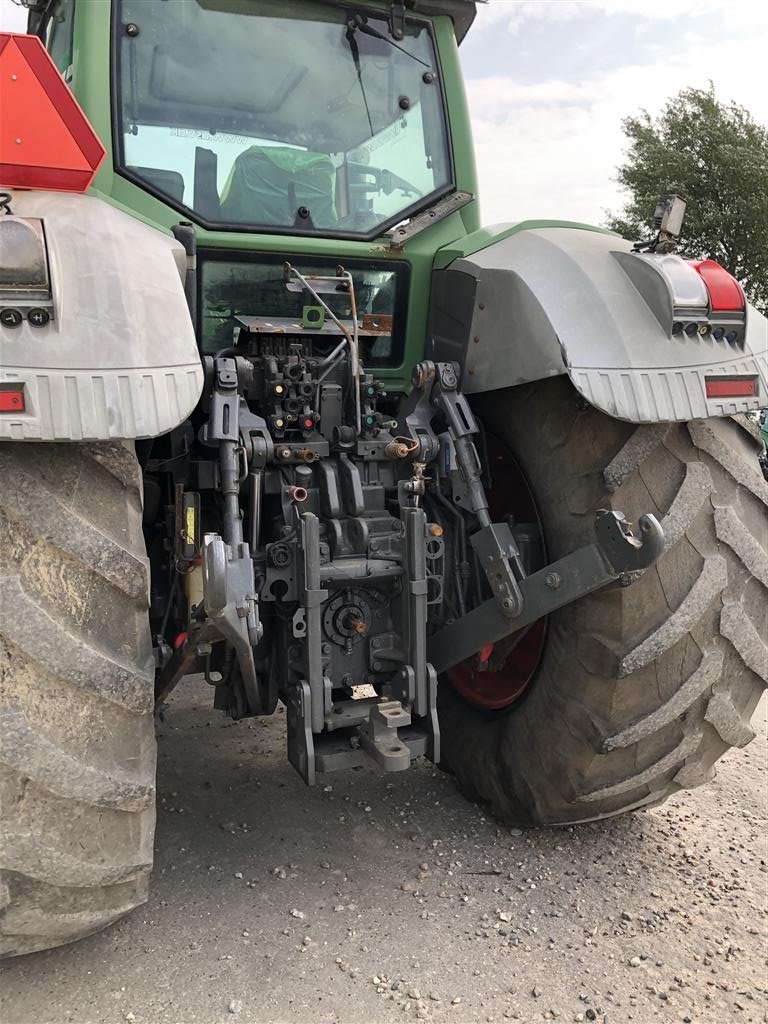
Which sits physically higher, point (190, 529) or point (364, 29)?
point (364, 29)

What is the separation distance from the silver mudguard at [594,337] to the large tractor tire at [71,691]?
1057 mm

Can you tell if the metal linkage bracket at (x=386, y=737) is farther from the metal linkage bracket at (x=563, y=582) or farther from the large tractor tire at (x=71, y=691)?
the large tractor tire at (x=71, y=691)

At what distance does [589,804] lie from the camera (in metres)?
2.54

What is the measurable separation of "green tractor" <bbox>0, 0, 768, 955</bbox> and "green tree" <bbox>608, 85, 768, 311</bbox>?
56.7 ft

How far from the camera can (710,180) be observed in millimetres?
19125

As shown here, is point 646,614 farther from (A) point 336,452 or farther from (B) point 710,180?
(B) point 710,180

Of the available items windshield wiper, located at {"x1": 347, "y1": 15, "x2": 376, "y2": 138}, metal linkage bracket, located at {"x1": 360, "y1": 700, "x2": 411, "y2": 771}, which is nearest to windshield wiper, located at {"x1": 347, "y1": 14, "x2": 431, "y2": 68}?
windshield wiper, located at {"x1": 347, "y1": 15, "x2": 376, "y2": 138}

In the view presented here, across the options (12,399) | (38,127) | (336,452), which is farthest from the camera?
(336,452)

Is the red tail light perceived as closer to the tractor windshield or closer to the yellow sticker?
the tractor windshield

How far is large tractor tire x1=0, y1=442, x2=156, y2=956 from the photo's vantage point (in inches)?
67.4

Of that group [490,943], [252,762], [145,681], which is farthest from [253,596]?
[252,762]

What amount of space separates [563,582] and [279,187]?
1517 millimetres

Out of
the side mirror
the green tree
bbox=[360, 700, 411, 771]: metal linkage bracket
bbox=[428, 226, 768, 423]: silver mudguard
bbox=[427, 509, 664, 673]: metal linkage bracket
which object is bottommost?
bbox=[360, 700, 411, 771]: metal linkage bracket

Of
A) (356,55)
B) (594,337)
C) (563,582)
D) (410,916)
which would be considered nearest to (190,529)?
(563,582)
